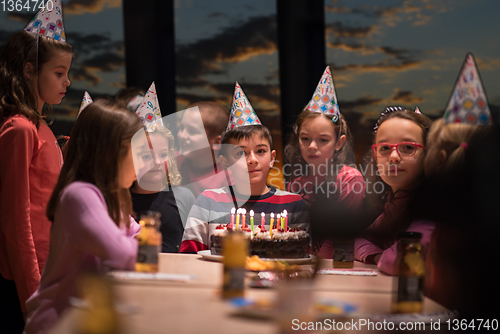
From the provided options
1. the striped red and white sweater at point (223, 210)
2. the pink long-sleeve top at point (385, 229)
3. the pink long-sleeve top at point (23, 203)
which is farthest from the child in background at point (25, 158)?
the pink long-sleeve top at point (385, 229)

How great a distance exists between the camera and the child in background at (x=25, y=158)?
186cm

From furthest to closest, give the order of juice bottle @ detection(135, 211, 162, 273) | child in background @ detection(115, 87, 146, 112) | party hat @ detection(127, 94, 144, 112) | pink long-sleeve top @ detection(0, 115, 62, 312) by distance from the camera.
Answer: child in background @ detection(115, 87, 146, 112)
party hat @ detection(127, 94, 144, 112)
pink long-sleeve top @ detection(0, 115, 62, 312)
juice bottle @ detection(135, 211, 162, 273)

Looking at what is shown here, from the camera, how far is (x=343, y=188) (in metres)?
2.78

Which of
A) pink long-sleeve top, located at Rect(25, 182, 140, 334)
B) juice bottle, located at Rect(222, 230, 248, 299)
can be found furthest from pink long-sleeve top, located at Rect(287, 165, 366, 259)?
pink long-sleeve top, located at Rect(25, 182, 140, 334)

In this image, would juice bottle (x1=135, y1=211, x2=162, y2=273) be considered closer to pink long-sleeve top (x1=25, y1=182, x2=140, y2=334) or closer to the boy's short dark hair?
pink long-sleeve top (x1=25, y1=182, x2=140, y2=334)

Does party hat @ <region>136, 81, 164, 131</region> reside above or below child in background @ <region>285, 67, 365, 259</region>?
above

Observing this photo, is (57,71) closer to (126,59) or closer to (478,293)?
(478,293)

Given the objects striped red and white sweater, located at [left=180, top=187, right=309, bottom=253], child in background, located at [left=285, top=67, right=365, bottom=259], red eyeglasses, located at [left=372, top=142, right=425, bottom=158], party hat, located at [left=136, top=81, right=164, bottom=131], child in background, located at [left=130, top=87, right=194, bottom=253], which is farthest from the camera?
party hat, located at [left=136, top=81, right=164, bottom=131]

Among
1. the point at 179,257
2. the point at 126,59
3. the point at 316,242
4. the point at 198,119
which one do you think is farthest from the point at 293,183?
the point at 126,59

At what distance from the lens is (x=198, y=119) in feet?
10.7

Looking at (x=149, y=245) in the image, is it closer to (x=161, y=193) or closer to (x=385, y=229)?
(x=385, y=229)

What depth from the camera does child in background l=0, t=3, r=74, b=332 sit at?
73.4 inches

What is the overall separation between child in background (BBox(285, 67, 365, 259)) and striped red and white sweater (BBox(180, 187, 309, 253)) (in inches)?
11.4

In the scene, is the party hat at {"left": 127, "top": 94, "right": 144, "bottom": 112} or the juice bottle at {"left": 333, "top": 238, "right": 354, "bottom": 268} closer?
the juice bottle at {"left": 333, "top": 238, "right": 354, "bottom": 268}
